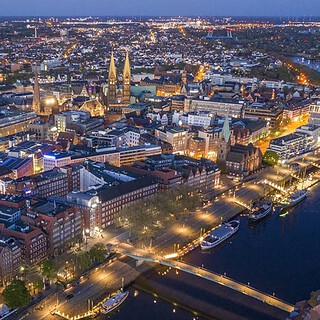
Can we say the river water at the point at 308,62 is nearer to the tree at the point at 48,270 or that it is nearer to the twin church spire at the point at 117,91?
the twin church spire at the point at 117,91

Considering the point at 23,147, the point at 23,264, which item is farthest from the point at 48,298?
the point at 23,147

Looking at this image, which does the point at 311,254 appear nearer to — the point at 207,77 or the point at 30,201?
the point at 30,201

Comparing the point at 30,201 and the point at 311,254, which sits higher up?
the point at 30,201

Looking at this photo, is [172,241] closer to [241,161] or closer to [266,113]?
[241,161]

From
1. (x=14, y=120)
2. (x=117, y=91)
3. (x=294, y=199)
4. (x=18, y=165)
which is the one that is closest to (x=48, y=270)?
(x=18, y=165)

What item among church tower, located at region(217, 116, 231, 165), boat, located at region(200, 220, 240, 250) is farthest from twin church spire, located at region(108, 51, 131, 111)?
boat, located at region(200, 220, 240, 250)

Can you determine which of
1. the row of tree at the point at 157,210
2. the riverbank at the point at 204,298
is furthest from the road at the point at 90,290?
the row of tree at the point at 157,210
